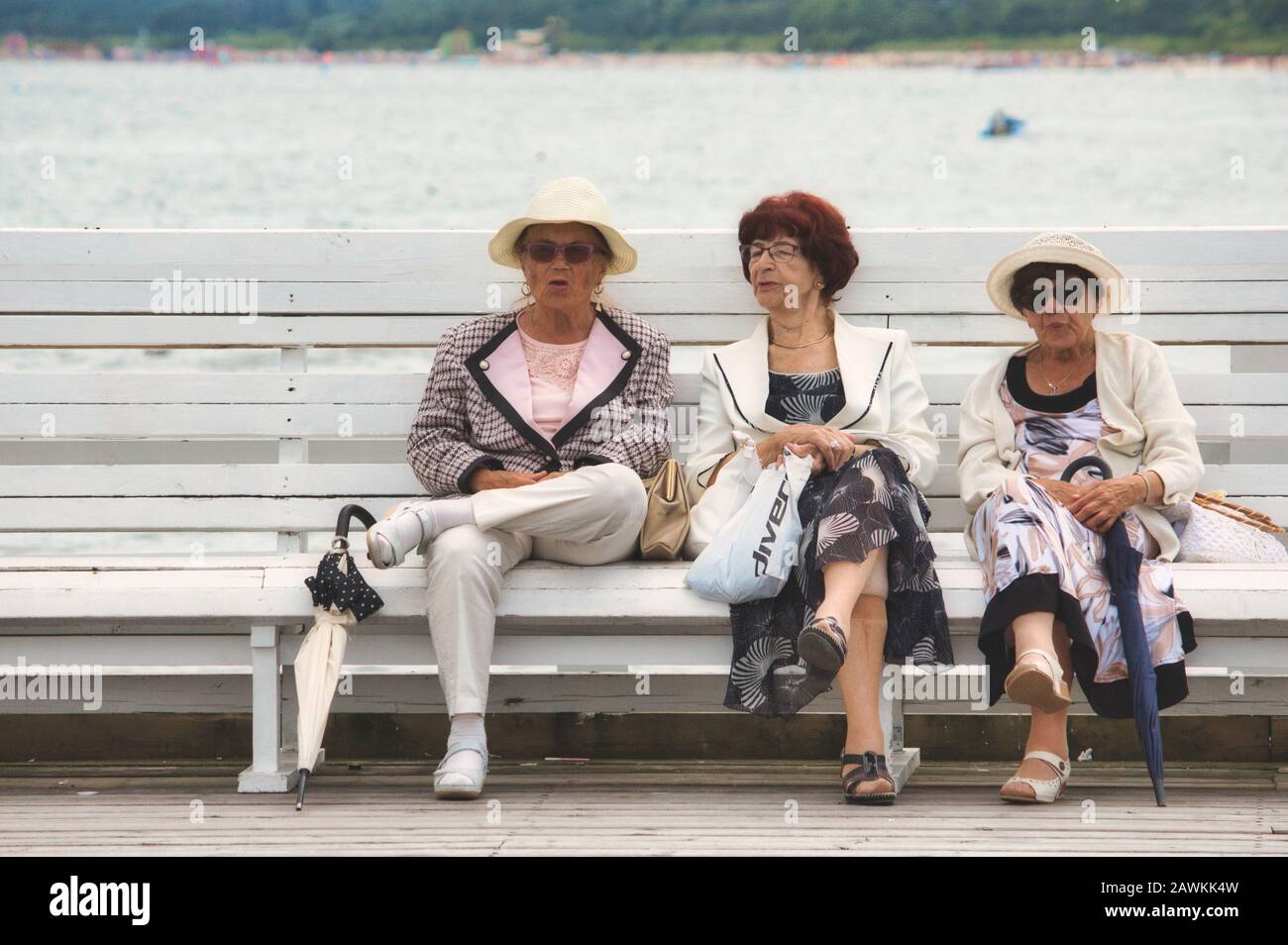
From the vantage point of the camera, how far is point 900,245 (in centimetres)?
477

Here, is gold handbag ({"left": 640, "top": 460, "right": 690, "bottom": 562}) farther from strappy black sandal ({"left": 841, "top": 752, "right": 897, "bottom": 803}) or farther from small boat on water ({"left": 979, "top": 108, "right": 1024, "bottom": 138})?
small boat on water ({"left": 979, "top": 108, "right": 1024, "bottom": 138})

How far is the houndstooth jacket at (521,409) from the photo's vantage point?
4406 millimetres

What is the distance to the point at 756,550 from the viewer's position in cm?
399

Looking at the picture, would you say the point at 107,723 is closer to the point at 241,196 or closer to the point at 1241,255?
the point at 1241,255

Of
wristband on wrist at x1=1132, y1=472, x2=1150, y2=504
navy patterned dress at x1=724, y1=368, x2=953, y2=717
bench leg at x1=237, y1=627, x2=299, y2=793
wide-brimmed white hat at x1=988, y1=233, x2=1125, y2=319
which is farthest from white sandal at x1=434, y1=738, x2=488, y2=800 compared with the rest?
wide-brimmed white hat at x1=988, y1=233, x2=1125, y2=319

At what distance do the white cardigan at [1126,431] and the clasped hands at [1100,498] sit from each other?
0.26 feet

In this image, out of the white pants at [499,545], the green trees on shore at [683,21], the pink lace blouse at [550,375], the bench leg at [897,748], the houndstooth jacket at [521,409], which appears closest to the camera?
the white pants at [499,545]

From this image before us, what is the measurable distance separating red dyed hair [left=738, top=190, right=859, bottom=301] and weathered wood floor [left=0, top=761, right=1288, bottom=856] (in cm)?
129

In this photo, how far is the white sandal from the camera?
12.7ft

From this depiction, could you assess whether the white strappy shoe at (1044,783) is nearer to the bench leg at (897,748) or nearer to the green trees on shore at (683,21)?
Answer: the bench leg at (897,748)

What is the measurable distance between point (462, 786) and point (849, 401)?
1.36m

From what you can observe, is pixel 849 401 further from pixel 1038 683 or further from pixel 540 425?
pixel 1038 683

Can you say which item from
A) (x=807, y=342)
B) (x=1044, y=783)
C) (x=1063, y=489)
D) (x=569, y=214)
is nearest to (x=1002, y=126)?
(x=807, y=342)

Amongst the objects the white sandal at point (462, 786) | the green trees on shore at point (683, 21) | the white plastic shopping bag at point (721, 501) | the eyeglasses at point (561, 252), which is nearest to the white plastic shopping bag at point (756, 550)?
the white plastic shopping bag at point (721, 501)
